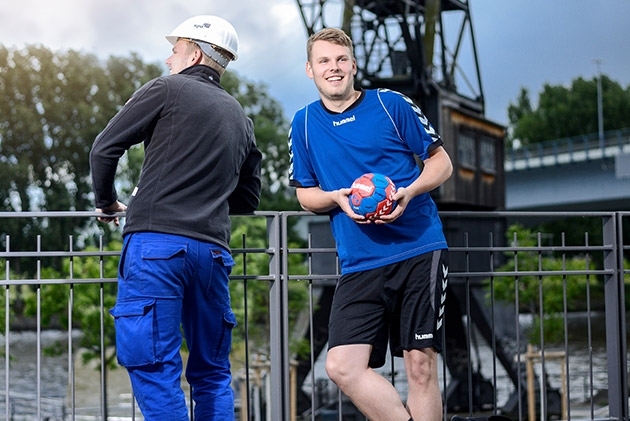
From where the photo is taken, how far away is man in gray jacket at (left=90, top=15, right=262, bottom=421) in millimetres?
4051

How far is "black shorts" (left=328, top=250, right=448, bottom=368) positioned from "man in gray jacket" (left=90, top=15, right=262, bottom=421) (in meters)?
0.57

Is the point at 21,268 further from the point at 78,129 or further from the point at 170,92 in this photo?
the point at 170,92

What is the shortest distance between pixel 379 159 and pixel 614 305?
288 cm

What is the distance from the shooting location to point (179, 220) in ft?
13.6

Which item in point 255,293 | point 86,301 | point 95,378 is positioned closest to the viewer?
point 86,301

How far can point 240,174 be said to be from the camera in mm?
4805

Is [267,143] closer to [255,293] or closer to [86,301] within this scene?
[255,293]

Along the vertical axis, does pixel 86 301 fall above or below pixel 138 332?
below

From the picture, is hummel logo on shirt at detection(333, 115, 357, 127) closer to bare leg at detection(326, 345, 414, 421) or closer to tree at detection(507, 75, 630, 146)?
bare leg at detection(326, 345, 414, 421)

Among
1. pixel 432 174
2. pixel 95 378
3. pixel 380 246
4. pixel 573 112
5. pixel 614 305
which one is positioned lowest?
pixel 95 378

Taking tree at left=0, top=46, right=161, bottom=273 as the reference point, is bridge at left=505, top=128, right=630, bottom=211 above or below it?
below

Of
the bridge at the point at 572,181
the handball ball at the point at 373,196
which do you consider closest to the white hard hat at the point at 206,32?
the handball ball at the point at 373,196

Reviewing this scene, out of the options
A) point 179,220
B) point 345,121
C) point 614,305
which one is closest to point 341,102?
point 345,121

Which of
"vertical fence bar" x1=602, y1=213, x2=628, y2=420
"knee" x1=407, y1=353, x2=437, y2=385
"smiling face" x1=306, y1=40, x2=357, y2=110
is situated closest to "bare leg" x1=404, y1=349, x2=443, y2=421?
"knee" x1=407, y1=353, x2=437, y2=385
